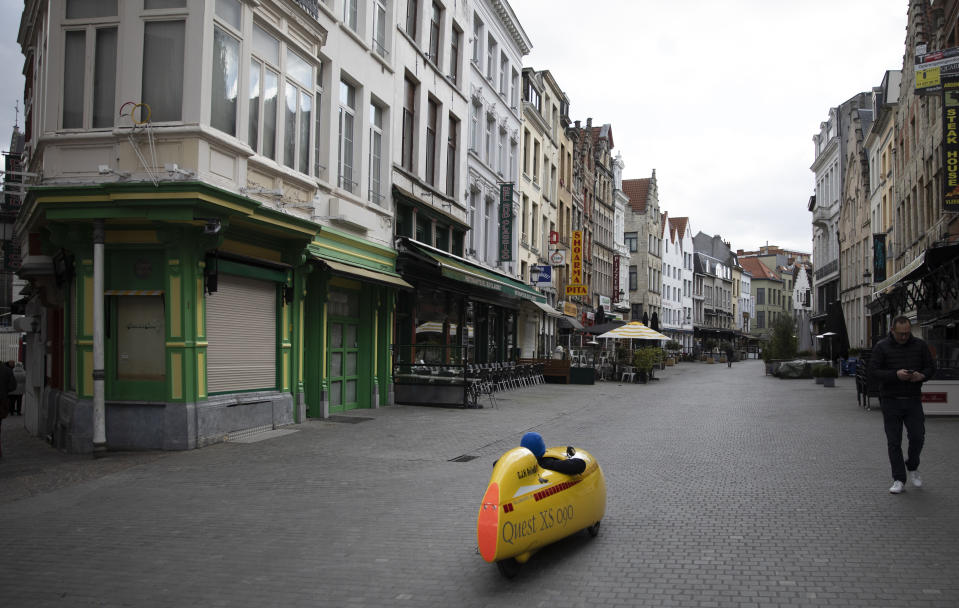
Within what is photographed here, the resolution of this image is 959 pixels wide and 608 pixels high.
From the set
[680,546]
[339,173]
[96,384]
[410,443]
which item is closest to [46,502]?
[96,384]

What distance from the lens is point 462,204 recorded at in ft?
79.9

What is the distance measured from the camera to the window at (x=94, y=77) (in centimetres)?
1119

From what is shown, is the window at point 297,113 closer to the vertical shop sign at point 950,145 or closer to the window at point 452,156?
the window at point 452,156

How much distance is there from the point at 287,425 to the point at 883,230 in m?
34.9

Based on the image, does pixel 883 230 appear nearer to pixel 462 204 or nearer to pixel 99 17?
pixel 462 204

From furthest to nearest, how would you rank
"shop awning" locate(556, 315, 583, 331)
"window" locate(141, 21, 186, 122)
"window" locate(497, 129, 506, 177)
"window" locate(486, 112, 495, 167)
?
"shop awning" locate(556, 315, 583, 331) < "window" locate(497, 129, 506, 177) < "window" locate(486, 112, 495, 167) < "window" locate(141, 21, 186, 122)

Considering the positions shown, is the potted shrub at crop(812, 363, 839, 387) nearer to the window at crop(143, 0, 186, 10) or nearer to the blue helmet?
the window at crop(143, 0, 186, 10)

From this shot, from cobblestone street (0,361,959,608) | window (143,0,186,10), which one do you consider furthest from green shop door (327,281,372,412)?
window (143,0,186,10)

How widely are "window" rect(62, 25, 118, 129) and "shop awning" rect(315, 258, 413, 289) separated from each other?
4.26 m

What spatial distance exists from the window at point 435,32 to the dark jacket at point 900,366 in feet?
53.6

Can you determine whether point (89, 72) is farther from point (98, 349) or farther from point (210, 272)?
point (98, 349)

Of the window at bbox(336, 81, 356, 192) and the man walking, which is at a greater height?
the window at bbox(336, 81, 356, 192)

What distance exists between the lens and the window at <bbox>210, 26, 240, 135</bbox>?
1131 centimetres

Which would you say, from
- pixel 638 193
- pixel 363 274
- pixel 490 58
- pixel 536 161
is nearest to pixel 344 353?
pixel 363 274
